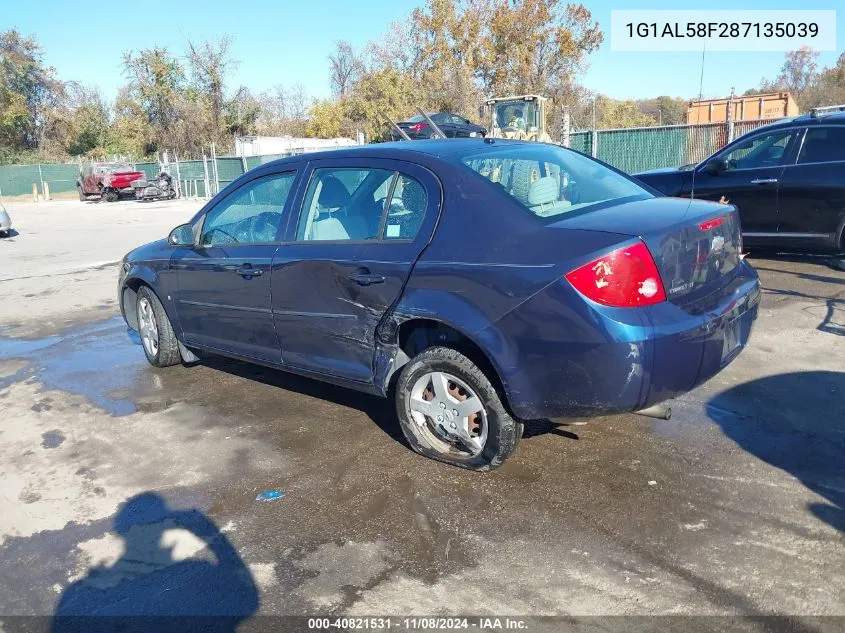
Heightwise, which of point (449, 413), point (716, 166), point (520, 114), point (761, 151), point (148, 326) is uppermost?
point (520, 114)

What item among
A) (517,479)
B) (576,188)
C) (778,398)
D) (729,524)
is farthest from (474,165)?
(778,398)

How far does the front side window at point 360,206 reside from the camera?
389cm

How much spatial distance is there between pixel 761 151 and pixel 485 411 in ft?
21.0

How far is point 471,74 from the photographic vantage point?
3909 centimetres

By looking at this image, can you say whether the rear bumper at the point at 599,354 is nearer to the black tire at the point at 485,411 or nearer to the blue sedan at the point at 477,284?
the blue sedan at the point at 477,284

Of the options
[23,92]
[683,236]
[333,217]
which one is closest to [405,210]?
[333,217]

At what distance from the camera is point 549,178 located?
400 cm

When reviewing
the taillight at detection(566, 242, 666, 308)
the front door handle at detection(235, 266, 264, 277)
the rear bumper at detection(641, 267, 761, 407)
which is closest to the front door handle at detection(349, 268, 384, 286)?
the front door handle at detection(235, 266, 264, 277)

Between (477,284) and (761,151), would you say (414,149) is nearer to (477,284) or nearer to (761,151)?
(477,284)

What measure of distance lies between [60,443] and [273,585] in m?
2.36

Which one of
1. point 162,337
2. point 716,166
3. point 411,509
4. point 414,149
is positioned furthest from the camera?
point 716,166

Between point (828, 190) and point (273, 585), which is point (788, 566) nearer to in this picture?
point (273, 585)

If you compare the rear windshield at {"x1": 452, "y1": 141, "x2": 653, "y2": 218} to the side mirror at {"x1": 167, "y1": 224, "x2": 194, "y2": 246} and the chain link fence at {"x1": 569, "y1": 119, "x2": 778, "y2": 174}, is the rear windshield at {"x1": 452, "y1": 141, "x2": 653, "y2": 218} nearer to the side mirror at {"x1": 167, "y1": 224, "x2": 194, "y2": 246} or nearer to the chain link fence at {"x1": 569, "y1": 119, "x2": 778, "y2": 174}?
the side mirror at {"x1": 167, "y1": 224, "x2": 194, "y2": 246}

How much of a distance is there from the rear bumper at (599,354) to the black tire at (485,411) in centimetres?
13
